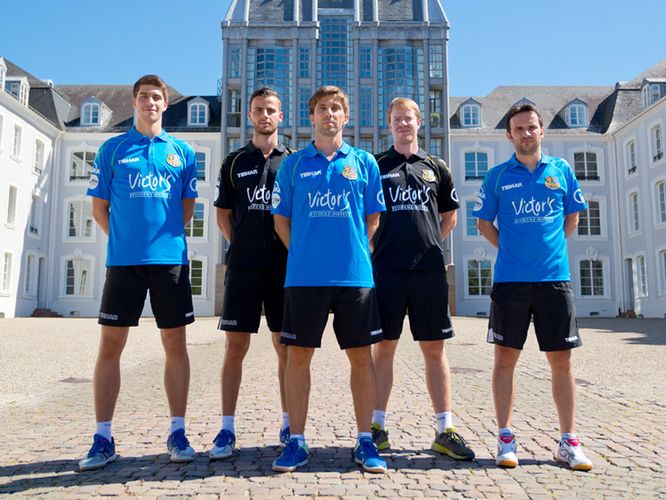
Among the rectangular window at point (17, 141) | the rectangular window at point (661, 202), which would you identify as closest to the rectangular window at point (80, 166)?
the rectangular window at point (17, 141)

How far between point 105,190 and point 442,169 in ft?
8.09

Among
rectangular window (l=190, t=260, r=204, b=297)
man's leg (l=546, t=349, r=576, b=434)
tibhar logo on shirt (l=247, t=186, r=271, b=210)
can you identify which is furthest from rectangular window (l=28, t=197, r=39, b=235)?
man's leg (l=546, t=349, r=576, b=434)

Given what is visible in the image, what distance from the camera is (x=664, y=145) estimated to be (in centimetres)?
3061

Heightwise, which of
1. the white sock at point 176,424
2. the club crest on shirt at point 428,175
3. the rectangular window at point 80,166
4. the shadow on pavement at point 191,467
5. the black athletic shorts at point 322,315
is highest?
the rectangular window at point 80,166

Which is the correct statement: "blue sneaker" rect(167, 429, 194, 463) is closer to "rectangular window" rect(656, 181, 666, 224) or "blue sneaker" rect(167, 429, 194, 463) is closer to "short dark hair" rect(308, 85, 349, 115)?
"short dark hair" rect(308, 85, 349, 115)

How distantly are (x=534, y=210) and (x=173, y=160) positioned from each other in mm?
2563

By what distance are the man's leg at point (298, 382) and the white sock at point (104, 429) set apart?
1.17 meters

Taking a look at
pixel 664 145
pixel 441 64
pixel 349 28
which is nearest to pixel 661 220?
pixel 664 145

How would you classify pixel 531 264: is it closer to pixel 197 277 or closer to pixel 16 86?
pixel 197 277

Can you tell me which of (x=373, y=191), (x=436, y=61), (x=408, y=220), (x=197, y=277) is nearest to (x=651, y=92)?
(x=436, y=61)

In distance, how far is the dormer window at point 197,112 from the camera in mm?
38469

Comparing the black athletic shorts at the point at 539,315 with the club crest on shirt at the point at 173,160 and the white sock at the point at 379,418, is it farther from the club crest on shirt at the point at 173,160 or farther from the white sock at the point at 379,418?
the club crest on shirt at the point at 173,160

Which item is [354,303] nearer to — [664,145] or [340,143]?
[340,143]

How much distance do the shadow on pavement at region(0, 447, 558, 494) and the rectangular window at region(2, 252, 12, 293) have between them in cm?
2976
